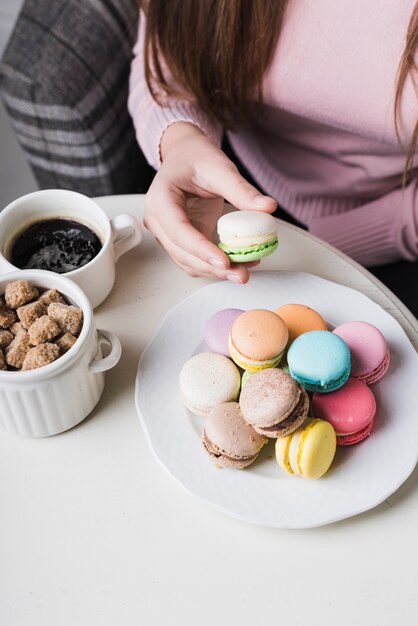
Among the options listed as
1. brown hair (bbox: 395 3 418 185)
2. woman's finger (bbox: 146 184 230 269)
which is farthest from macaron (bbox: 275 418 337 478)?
brown hair (bbox: 395 3 418 185)

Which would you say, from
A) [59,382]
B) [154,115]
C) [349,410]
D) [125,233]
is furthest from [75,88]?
[349,410]

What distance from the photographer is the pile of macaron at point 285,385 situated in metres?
0.62

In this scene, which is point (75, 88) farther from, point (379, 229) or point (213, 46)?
point (379, 229)

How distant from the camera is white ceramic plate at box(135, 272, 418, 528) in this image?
624 millimetres

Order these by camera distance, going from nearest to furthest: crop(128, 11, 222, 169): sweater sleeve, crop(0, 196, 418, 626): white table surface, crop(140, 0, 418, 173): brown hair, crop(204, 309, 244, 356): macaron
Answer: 1. crop(0, 196, 418, 626): white table surface
2. crop(204, 309, 244, 356): macaron
3. crop(140, 0, 418, 173): brown hair
4. crop(128, 11, 222, 169): sweater sleeve

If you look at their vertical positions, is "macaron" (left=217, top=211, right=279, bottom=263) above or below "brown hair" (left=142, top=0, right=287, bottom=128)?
below

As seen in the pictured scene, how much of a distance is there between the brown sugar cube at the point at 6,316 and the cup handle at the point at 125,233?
17 cm

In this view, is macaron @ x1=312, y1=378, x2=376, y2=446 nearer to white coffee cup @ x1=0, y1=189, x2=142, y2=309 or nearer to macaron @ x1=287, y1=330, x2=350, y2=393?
→ macaron @ x1=287, y1=330, x2=350, y2=393

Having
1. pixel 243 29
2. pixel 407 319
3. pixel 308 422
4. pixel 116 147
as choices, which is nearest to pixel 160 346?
pixel 308 422

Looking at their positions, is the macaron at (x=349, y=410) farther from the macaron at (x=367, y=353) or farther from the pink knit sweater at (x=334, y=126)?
the pink knit sweater at (x=334, y=126)

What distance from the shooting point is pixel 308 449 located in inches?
23.9

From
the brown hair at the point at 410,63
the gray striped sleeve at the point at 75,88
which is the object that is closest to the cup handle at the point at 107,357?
the brown hair at the point at 410,63

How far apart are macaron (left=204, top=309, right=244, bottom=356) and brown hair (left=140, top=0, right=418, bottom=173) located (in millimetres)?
357

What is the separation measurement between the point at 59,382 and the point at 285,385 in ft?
0.73
